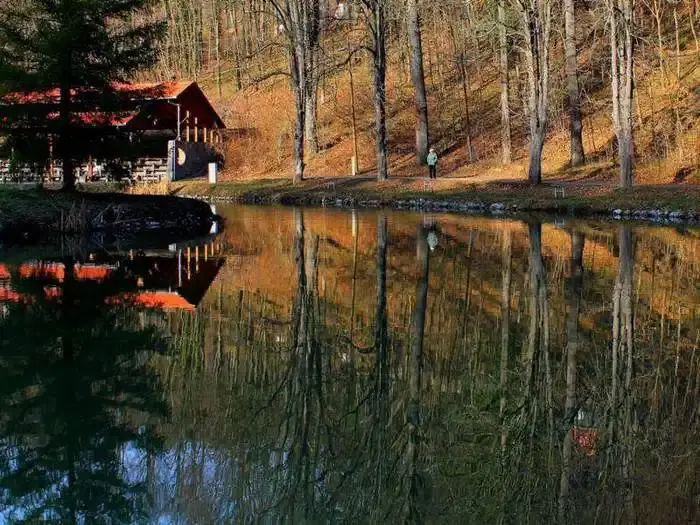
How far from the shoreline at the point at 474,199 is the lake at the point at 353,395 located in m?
10.9

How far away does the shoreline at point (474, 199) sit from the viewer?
27.2m

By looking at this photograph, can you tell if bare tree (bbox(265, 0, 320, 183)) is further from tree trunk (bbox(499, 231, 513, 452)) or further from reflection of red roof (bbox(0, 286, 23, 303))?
reflection of red roof (bbox(0, 286, 23, 303))

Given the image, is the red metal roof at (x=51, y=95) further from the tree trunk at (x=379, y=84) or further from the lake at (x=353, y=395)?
the tree trunk at (x=379, y=84)

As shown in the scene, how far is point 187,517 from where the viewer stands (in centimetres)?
586

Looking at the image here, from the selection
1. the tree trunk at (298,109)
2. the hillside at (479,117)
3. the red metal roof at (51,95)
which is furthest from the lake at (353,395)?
the tree trunk at (298,109)

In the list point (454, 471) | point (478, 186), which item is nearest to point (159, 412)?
point (454, 471)

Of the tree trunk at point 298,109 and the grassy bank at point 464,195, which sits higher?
the tree trunk at point 298,109

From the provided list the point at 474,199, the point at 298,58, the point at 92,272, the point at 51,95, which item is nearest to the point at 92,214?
the point at 51,95

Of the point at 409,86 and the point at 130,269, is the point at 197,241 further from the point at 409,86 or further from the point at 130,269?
the point at 409,86

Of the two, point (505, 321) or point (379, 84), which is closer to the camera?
point (505, 321)

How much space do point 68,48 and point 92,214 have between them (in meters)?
4.45

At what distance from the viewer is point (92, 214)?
79.4 ft

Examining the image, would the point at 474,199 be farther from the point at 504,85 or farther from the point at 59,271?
the point at 59,271

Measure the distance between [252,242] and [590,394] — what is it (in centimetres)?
1481
